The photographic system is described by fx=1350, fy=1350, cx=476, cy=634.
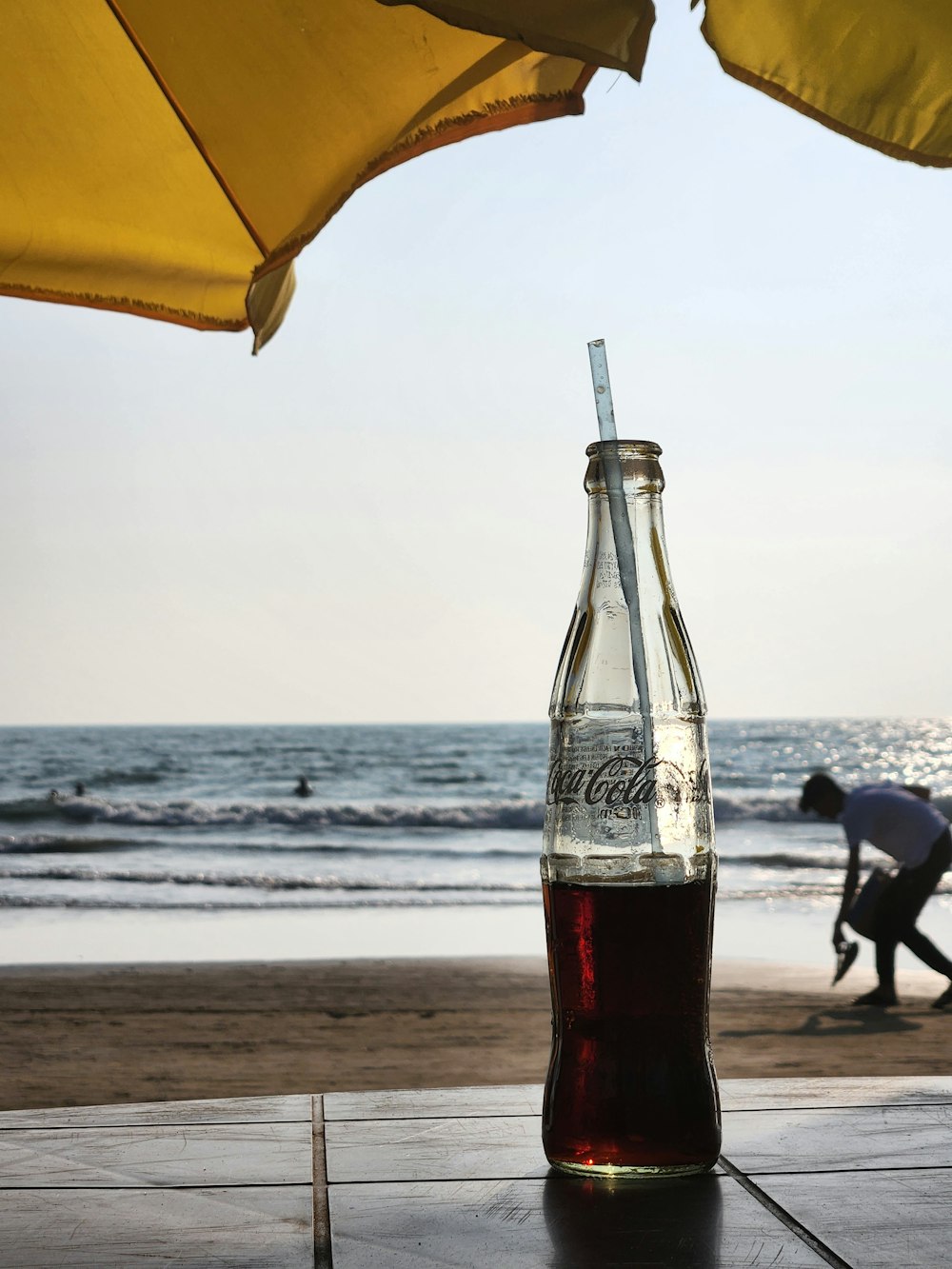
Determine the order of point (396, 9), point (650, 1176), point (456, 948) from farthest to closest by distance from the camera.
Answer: point (456, 948), point (396, 9), point (650, 1176)

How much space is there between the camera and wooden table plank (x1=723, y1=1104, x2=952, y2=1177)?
1098 mm

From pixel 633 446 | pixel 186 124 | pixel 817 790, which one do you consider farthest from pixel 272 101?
pixel 817 790

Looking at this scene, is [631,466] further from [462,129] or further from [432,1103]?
[432,1103]

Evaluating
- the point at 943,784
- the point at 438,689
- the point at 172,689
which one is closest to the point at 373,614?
the point at 438,689

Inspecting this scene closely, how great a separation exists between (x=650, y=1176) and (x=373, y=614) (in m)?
34.0

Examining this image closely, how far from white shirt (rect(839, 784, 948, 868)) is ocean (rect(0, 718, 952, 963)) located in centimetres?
345

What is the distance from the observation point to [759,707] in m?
34.0

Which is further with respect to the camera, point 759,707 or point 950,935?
point 759,707

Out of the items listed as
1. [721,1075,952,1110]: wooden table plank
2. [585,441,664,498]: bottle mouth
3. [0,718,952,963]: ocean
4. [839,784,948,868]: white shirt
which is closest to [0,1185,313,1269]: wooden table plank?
[721,1075,952,1110]: wooden table plank

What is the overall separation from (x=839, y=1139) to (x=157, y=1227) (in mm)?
583

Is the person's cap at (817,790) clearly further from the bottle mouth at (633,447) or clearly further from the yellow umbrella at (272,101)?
the bottle mouth at (633,447)

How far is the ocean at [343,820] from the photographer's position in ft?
40.9

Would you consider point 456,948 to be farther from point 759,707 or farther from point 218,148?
point 759,707

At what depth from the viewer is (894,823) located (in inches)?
284
